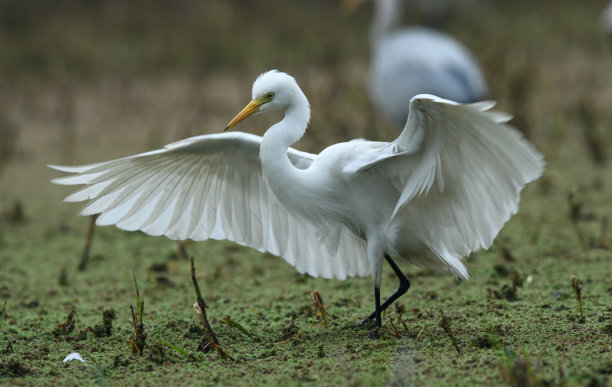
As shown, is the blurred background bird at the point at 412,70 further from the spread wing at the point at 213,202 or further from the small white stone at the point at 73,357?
the small white stone at the point at 73,357

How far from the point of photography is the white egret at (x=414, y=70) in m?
6.25

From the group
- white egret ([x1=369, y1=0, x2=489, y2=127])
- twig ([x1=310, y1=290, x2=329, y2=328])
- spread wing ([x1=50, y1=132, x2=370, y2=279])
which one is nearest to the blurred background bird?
white egret ([x1=369, y1=0, x2=489, y2=127])

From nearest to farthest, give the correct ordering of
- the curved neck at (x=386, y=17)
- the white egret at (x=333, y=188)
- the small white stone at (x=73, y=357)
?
1. the white egret at (x=333, y=188)
2. the small white stone at (x=73, y=357)
3. the curved neck at (x=386, y=17)

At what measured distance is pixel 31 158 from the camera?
304 inches

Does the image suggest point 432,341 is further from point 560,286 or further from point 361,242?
point 560,286

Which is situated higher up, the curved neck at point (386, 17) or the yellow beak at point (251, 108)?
the curved neck at point (386, 17)

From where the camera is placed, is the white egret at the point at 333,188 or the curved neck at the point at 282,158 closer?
the white egret at the point at 333,188

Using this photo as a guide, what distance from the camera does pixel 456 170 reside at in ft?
9.57

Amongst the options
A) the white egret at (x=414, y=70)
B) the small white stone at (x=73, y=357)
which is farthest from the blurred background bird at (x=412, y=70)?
the small white stone at (x=73, y=357)

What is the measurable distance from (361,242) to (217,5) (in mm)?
9480

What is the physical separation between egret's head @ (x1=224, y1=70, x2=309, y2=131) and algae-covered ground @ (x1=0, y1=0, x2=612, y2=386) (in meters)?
0.88

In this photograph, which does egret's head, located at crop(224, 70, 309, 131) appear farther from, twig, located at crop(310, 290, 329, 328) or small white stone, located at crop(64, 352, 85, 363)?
small white stone, located at crop(64, 352, 85, 363)

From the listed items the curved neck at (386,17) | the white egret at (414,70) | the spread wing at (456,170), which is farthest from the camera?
the curved neck at (386,17)

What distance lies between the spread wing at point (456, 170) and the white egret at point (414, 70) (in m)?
3.16
